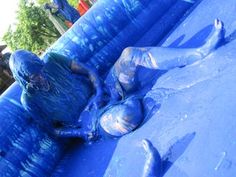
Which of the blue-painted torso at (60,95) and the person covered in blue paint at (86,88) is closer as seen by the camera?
the person covered in blue paint at (86,88)

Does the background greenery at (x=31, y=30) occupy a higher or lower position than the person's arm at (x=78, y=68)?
lower

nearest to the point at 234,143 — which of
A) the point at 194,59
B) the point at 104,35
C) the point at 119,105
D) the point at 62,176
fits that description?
the point at 194,59

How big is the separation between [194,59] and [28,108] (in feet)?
4.44

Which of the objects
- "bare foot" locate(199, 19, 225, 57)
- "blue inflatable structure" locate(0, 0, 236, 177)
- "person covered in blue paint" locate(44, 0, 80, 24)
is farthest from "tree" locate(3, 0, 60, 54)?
"bare foot" locate(199, 19, 225, 57)

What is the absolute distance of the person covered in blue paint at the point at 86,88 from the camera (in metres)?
2.89

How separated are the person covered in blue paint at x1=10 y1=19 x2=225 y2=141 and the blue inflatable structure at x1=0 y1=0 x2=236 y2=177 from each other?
3.3 inches

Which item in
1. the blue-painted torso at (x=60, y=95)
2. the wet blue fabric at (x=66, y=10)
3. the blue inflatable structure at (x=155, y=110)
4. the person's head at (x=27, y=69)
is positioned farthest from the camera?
the wet blue fabric at (x=66, y=10)

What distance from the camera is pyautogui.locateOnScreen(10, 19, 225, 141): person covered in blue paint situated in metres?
2.89

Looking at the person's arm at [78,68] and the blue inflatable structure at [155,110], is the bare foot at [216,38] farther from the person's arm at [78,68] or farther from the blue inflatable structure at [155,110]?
the person's arm at [78,68]

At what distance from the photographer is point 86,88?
360 cm

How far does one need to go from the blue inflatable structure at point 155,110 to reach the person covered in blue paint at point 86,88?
0.08 metres

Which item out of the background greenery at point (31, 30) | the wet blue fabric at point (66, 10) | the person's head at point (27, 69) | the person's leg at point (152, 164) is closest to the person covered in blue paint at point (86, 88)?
the person's head at point (27, 69)

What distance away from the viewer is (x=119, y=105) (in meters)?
3.01

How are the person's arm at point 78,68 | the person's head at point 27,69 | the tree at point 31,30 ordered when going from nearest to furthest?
the person's head at point 27,69 < the person's arm at point 78,68 < the tree at point 31,30
